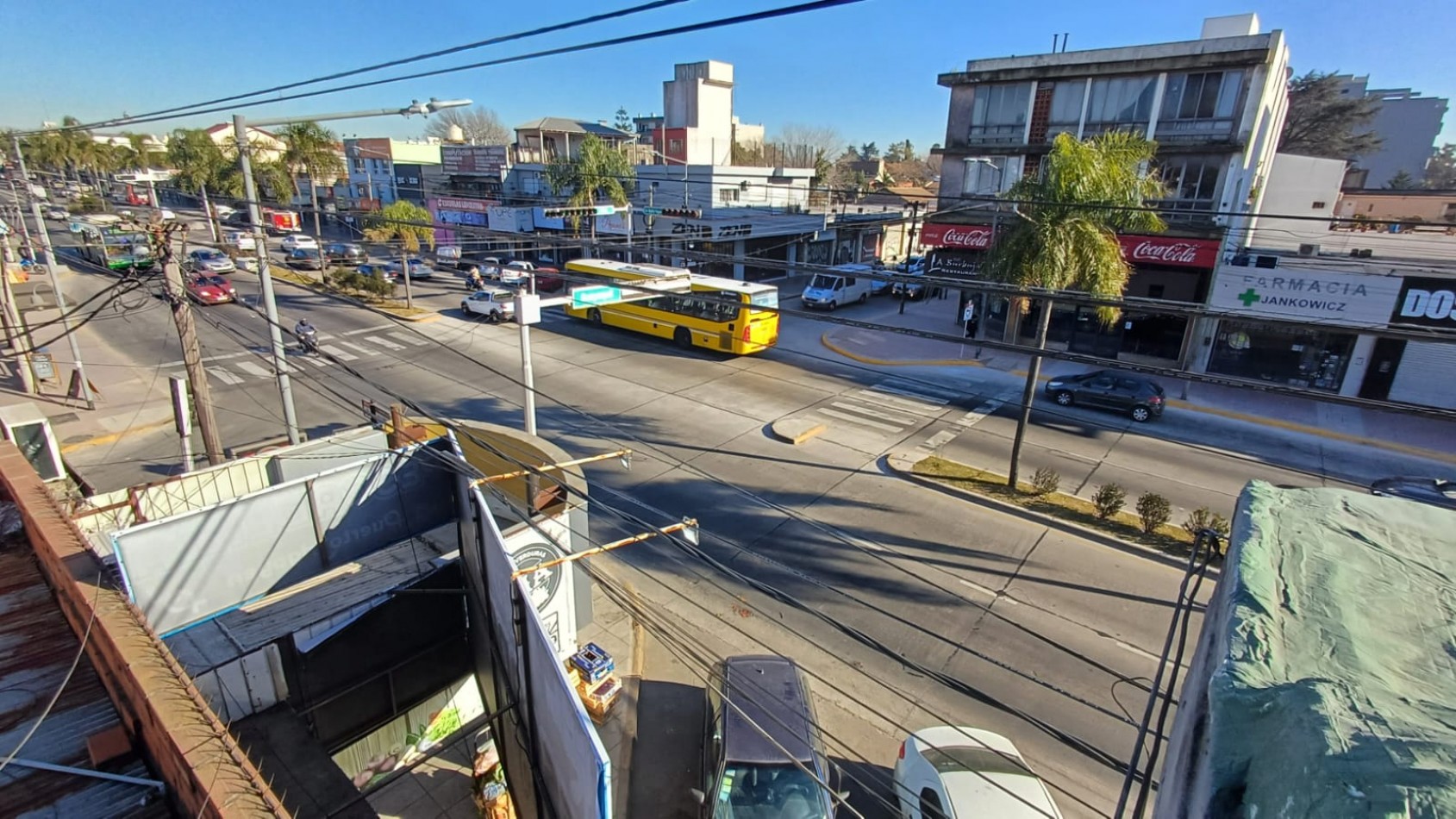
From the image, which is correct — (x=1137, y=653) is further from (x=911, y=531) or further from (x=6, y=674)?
(x=6, y=674)

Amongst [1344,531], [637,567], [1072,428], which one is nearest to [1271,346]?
[1072,428]

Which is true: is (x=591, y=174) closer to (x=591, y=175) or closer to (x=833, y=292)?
(x=591, y=175)

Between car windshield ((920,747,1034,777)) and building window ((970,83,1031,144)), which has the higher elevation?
building window ((970,83,1031,144))

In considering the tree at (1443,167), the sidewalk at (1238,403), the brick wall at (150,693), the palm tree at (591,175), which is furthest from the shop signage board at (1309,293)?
the tree at (1443,167)

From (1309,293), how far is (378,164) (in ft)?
251

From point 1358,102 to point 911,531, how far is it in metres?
61.6

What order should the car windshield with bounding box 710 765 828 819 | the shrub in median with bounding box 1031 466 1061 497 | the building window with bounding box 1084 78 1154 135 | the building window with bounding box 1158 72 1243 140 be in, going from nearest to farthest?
the car windshield with bounding box 710 765 828 819 < the shrub in median with bounding box 1031 466 1061 497 < the building window with bounding box 1158 72 1243 140 < the building window with bounding box 1084 78 1154 135

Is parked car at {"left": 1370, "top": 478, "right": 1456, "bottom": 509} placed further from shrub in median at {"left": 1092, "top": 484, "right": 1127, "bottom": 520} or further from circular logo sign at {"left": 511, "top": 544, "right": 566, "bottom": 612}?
circular logo sign at {"left": 511, "top": 544, "right": 566, "bottom": 612}

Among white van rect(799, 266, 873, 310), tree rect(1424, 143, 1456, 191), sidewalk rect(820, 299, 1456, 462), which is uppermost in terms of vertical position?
tree rect(1424, 143, 1456, 191)

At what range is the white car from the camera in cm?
693

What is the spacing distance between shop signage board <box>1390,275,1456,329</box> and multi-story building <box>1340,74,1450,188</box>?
173ft

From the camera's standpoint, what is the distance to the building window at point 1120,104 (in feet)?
82.3

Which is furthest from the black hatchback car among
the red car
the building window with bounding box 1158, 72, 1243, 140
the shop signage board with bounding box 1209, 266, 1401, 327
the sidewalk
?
the red car

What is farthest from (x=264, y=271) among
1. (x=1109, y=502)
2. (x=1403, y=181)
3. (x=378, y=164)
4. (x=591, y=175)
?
(x=1403, y=181)
